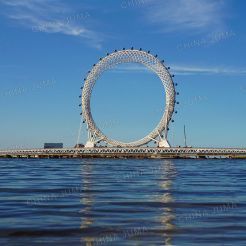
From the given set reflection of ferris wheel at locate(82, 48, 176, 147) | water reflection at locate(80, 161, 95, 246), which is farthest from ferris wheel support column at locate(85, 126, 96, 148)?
water reflection at locate(80, 161, 95, 246)

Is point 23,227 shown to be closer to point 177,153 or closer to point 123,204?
point 123,204

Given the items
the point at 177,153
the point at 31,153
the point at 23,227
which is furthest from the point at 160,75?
the point at 23,227

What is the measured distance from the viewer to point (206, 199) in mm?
21703

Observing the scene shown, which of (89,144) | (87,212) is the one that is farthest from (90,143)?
(87,212)

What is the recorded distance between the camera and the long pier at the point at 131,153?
139500mm

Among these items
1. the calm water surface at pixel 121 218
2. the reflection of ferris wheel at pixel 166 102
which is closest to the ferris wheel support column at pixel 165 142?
the reflection of ferris wheel at pixel 166 102

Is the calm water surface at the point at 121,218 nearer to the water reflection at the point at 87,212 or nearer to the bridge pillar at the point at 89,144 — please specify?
the water reflection at the point at 87,212

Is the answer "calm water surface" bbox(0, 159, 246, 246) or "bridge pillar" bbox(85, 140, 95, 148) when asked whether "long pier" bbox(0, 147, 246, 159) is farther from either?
"calm water surface" bbox(0, 159, 246, 246)

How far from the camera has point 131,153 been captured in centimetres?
14400

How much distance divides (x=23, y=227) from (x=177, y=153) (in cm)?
12690

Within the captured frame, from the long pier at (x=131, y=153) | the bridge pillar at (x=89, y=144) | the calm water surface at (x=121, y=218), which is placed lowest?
the calm water surface at (x=121, y=218)

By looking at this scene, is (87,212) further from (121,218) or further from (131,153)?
(131,153)

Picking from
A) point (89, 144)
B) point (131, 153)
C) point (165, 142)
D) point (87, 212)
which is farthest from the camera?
point (89, 144)

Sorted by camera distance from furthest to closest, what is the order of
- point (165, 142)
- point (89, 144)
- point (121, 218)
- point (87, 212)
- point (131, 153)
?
point (89, 144) → point (165, 142) → point (131, 153) → point (87, 212) → point (121, 218)
